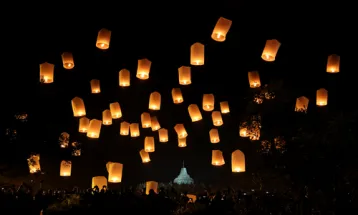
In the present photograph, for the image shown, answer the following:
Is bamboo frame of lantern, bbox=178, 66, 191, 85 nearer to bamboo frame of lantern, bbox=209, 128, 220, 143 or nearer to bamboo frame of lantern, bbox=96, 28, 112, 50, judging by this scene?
bamboo frame of lantern, bbox=96, 28, 112, 50

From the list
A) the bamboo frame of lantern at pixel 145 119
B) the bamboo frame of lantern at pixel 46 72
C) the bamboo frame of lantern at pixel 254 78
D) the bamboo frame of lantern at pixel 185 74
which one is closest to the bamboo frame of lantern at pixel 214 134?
the bamboo frame of lantern at pixel 145 119

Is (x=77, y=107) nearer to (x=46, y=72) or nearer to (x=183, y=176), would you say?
(x=46, y=72)

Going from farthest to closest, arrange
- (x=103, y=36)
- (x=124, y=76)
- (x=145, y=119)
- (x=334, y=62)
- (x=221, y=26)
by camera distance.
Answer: (x=145, y=119), (x=124, y=76), (x=334, y=62), (x=103, y=36), (x=221, y=26)

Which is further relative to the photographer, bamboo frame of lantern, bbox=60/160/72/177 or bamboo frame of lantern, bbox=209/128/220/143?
bamboo frame of lantern, bbox=209/128/220/143

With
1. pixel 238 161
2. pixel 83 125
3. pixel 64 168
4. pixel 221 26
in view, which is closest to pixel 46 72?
pixel 83 125

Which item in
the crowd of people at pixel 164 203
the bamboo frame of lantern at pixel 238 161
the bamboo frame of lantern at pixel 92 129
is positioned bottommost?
the crowd of people at pixel 164 203

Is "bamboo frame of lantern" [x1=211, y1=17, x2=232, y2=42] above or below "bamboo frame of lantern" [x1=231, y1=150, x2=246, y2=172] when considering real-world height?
above

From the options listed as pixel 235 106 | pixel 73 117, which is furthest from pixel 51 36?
pixel 235 106

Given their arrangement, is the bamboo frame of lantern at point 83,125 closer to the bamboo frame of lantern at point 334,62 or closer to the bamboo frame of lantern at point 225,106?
the bamboo frame of lantern at point 225,106

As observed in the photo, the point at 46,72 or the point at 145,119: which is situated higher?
the point at 46,72

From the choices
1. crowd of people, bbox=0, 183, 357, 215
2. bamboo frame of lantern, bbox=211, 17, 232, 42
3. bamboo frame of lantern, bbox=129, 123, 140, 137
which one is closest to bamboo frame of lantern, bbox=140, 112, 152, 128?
bamboo frame of lantern, bbox=129, 123, 140, 137

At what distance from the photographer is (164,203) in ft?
16.2

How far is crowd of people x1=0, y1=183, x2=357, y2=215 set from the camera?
4.90 meters

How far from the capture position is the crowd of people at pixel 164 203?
4898 mm
